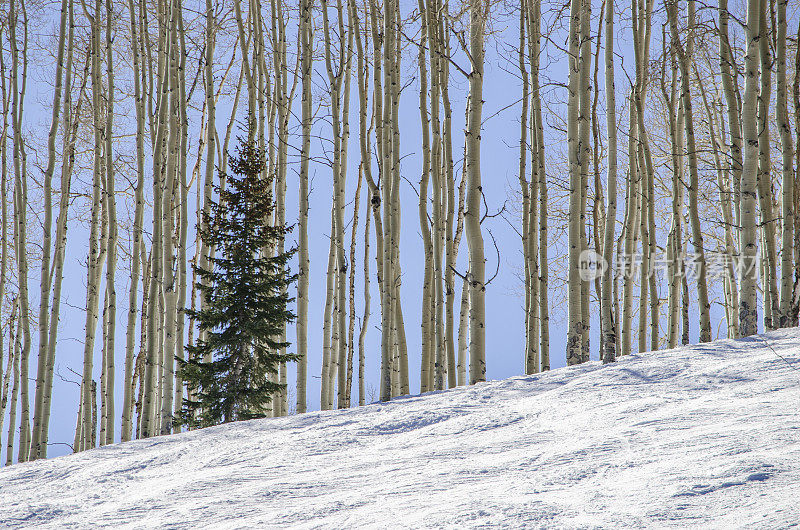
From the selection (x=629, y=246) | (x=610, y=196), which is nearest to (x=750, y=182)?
(x=610, y=196)

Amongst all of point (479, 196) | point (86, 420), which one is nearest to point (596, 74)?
point (479, 196)

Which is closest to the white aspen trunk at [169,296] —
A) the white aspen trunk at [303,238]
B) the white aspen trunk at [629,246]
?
the white aspen trunk at [303,238]

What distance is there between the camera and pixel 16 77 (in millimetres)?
8117

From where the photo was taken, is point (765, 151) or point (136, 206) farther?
point (136, 206)

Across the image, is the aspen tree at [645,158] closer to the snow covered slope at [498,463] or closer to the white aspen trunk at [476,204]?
the white aspen trunk at [476,204]

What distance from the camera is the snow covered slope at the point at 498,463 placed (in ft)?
7.39

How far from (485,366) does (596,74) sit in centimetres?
559

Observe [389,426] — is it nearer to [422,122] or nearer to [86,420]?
[422,122]

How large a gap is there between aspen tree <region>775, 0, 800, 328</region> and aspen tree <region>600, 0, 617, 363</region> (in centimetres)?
155

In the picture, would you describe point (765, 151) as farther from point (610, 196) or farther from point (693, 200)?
point (610, 196)

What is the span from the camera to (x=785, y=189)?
581cm

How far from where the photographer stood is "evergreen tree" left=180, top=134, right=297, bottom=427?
6.77m

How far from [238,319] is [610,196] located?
13.6 feet

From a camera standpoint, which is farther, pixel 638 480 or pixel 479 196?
pixel 479 196
